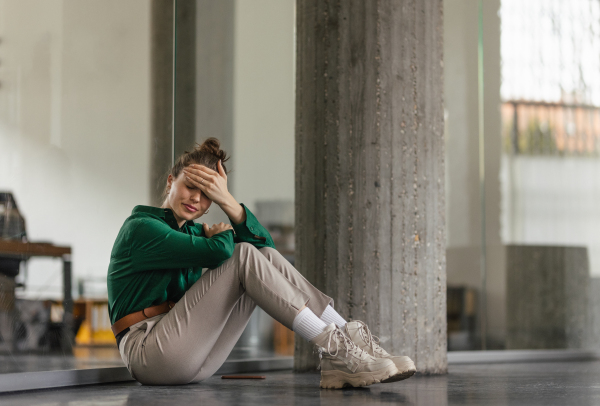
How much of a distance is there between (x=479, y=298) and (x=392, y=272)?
75.1 inches

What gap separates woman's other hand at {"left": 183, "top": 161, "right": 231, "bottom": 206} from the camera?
2477 millimetres

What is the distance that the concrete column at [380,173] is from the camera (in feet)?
10.1

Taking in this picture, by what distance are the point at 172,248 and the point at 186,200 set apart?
0.74ft

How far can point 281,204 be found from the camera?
161 inches

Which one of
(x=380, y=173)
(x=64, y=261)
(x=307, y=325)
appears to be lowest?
(x=307, y=325)

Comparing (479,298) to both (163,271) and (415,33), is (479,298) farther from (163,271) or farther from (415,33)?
(163,271)

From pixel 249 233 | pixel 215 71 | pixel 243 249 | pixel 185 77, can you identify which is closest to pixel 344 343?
pixel 243 249

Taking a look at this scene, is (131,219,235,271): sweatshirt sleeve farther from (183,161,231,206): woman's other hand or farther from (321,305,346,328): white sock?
(321,305,346,328): white sock

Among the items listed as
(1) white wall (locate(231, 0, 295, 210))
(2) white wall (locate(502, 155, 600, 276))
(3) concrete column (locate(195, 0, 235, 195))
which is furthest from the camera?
(2) white wall (locate(502, 155, 600, 276))

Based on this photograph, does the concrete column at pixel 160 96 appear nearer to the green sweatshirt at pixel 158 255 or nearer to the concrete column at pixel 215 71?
the concrete column at pixel 215 71

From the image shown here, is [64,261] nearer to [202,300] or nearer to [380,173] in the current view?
[202,300]

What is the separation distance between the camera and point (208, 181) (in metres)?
2.49

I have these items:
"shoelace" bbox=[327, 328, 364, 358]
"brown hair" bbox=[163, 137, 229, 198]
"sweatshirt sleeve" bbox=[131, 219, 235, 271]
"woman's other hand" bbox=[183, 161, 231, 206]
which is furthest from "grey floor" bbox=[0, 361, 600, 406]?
"brown hair" bbox=[163, 137, 229, 198]

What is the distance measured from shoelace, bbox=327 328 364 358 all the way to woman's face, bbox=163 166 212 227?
27.3 inches
